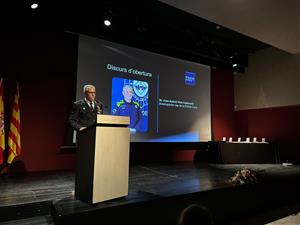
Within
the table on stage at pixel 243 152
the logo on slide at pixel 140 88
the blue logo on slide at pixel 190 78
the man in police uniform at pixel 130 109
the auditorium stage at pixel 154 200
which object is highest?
the blue logo on slide at pixel 190 78

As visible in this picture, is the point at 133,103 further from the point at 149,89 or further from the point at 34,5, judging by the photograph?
the point at 34,5

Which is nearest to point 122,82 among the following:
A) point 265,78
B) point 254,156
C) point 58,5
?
point 58,5

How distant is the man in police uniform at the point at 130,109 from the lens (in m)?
4.62

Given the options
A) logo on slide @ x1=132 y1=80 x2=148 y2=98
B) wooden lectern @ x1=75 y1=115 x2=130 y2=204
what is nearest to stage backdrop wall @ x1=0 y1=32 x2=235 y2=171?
logo on slide @ x1=132 y1=80 x2=148 y2=98

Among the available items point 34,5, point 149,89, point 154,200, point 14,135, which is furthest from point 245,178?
point 34,5

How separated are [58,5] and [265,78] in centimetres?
532

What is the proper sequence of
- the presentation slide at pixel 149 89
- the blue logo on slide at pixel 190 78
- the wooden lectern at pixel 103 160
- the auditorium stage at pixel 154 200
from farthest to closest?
1. the blue logo on slide at pixel 190 78
2. the presentation slide at pixel 149 89
3. the auditorium stage at pixel 154 200
4. the wooden lectern at pixel 103 160

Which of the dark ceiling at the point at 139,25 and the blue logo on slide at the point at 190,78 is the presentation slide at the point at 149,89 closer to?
the blue logo on slide at the point at 190,78

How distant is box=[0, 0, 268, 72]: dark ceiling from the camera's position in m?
3.94

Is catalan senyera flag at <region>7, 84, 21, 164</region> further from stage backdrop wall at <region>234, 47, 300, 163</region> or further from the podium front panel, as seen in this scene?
stage backdrop wall at <region>234, 47, 300, 163</region>

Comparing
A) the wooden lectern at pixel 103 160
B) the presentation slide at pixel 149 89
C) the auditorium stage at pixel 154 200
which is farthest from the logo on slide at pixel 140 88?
the wooden lectern at pixel 103 160

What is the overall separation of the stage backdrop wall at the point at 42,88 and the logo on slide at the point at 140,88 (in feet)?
3.66

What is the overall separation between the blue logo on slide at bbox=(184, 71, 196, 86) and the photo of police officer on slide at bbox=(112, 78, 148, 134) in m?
1.18

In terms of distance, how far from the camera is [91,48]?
443cm
